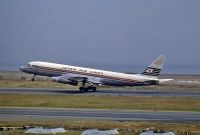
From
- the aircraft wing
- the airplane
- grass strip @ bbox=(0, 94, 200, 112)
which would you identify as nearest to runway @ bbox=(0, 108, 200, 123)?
grass strip @ bbox=(0, 94, 200, 112)

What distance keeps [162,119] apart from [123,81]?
54.1 m

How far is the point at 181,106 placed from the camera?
72.8 meters

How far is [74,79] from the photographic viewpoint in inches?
4176

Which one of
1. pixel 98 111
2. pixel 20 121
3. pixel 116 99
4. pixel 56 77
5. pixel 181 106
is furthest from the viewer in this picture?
pixel 56 77

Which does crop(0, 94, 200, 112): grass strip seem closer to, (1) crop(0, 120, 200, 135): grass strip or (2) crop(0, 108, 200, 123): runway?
(2) crop(0, 108, 200, 123): runway

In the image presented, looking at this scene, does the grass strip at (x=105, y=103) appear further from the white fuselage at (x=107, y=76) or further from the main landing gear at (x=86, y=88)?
the white fuselage at (x=107, y=76)

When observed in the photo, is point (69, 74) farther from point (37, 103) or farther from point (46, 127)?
point (46, 127)

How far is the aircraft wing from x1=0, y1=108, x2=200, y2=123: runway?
124 ft

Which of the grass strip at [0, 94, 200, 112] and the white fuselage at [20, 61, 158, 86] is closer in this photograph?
the grass strip at [0, 94, 200, 112]

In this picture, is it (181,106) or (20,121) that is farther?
(181,106)

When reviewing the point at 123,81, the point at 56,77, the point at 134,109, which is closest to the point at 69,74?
the point at 56,77

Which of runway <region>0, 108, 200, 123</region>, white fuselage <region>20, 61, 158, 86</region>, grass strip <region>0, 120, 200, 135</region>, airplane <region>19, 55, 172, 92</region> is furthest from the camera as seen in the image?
white fuselage <region>20, 61, 158, 86</region>

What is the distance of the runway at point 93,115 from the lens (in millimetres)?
56250

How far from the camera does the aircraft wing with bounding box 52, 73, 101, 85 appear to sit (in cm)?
10475
